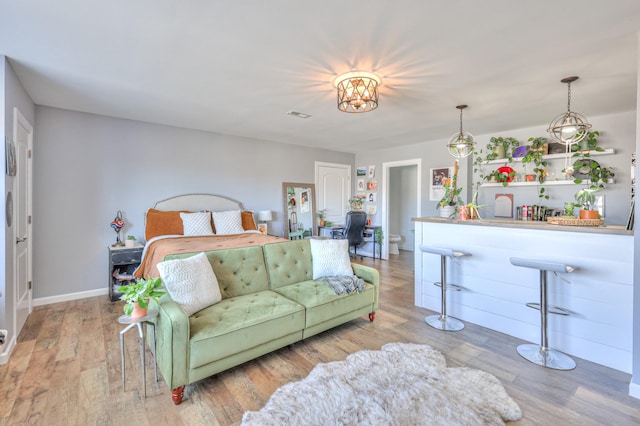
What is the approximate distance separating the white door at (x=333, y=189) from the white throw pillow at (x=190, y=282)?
4257 millimetres

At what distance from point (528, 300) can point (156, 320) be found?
3.16m

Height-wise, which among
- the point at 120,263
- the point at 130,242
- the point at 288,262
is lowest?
the point at 120,263

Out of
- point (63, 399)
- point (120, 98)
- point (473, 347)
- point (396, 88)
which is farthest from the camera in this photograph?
point (120, 98)

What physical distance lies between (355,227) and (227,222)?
2601 millimetres

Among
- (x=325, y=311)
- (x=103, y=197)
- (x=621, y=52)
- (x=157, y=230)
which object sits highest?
(x=621, y=52)

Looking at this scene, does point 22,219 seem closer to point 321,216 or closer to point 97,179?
point 97,179

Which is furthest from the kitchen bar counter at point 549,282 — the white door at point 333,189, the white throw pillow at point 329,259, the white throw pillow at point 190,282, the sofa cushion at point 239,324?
the white door at point 333,189

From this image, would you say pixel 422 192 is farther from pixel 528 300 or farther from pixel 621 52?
pixel 621 52

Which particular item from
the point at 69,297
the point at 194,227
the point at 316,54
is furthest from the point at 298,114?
the point at 69,297

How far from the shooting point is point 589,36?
204cm

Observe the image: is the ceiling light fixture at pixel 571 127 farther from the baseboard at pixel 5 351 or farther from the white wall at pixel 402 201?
the baseboard at pixel 5 351

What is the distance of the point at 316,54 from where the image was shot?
2336mm

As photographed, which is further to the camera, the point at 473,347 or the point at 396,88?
the point at 396,88

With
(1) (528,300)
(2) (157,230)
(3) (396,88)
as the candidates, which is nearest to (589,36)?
(3) (396,88)
